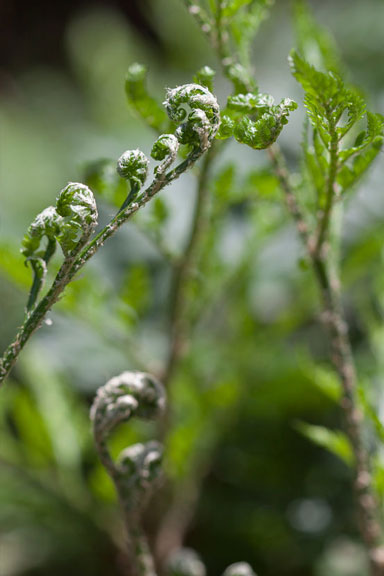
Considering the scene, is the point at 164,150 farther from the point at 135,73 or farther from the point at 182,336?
the point at 182,336

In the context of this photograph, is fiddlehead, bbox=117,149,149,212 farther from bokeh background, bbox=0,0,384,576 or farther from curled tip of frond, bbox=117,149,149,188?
bokeh background, bbox=0,0,384,576

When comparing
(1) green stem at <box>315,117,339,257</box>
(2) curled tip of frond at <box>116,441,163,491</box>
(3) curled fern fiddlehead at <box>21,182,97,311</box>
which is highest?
(3) curled fern fiddlehead at <box>21,182,97,311</box>

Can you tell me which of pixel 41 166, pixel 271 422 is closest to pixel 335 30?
pixel 41 166

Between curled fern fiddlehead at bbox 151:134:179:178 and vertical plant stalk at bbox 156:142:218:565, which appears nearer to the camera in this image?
curled fern fiddlehead at bbox 151:134:179:178

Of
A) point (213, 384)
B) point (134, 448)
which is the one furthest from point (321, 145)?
point (213, 384)

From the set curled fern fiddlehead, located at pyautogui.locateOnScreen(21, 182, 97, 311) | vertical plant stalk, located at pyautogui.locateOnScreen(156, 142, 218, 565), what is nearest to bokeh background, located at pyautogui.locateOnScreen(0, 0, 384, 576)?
vertical plant stalk, located at pyautogui.locateOnScreen(156, 142, 218, 565)

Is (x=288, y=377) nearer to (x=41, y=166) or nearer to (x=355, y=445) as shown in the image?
(x=355, y=445)

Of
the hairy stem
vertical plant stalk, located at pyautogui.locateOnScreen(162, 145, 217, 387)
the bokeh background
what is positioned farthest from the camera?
the bokeh background
